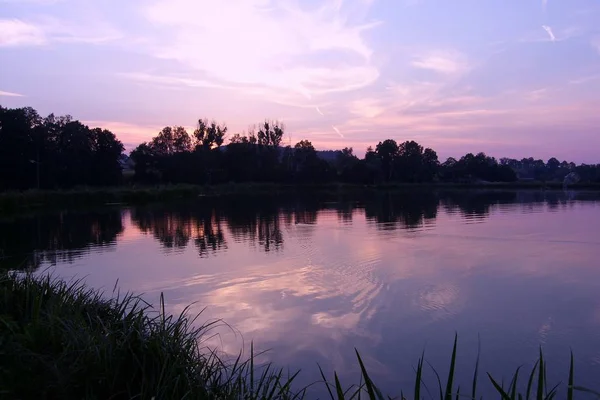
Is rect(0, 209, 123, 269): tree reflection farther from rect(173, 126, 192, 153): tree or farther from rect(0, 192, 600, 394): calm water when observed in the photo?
rect(173, 126, 192, 153): tree

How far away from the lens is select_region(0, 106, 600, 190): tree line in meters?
57.4

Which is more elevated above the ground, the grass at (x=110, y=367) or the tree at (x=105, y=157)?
the tree at (x=105, y=157)

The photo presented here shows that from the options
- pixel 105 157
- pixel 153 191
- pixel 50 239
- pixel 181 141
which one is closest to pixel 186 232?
pixel 50 239

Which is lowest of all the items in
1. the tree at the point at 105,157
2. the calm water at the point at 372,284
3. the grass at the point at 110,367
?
the calm water at the point at 372,284

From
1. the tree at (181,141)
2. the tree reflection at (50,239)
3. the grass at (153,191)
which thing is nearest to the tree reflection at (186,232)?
the tree reflection at (50,239)

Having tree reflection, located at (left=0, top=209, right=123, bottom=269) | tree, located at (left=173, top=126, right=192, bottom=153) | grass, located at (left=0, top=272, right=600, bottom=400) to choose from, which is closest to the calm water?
tree reflection, located at (left=0, top=209, right=123, bottom=269)

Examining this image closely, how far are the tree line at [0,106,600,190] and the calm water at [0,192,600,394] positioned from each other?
39.2 metres

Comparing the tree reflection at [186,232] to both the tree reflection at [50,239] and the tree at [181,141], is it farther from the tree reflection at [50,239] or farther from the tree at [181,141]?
the tree at [181,141]

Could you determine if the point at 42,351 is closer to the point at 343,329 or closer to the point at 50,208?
the point at 343,329

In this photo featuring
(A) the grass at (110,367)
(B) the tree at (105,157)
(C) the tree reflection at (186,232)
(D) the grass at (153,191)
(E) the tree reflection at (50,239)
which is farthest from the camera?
(B) the tree at (105,157)

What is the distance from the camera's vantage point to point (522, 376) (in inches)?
250

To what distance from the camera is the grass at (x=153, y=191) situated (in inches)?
1644

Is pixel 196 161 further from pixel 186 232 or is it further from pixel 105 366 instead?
pixel 105 366

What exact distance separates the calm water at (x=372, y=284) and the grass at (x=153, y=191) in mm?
20902
